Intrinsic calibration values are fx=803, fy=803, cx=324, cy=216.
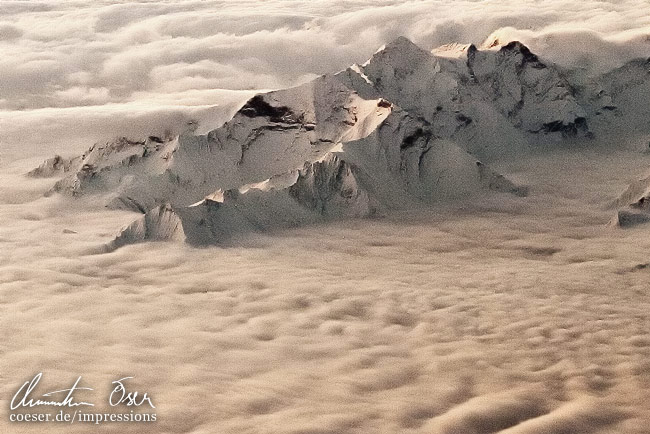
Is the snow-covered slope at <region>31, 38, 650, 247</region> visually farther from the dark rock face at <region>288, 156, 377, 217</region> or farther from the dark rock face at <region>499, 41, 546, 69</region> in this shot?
the dark rock face at <region>499, 41, 546, 69</region>

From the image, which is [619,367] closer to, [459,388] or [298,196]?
[459,388]

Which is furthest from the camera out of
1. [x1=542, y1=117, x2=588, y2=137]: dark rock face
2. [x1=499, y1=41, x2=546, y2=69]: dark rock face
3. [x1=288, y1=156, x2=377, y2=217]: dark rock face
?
[x1=499, y1=41, x2=546, y2=69]: dark rock face

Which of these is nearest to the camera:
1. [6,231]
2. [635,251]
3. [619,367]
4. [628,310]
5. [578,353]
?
[619,367]

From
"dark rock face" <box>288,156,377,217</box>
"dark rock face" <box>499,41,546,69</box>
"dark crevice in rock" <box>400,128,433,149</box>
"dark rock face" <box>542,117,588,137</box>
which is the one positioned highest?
"dark rock face" <box>499,41,546,69</box>

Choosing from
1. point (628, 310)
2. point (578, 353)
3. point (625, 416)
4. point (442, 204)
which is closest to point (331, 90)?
point (442, 204)

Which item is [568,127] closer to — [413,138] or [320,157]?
[413,138]
